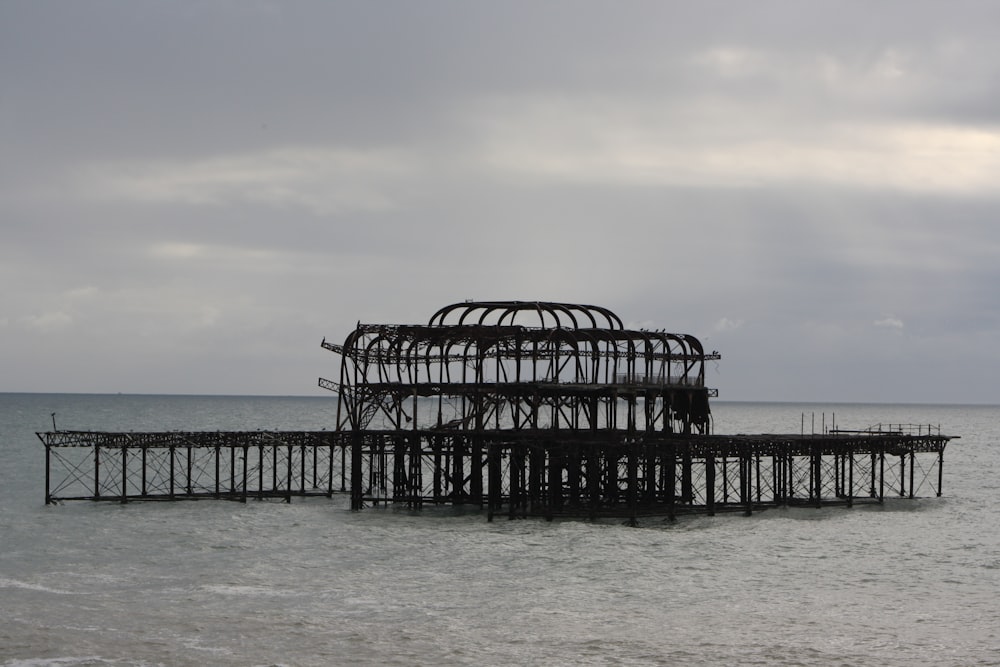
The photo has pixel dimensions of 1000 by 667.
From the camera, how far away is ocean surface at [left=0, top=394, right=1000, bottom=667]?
109 feet

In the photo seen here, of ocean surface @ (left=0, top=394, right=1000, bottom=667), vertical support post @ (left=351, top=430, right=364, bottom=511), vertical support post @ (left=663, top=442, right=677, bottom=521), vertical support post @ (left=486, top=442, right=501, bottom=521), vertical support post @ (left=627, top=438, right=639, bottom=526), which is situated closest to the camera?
ocean surface @ (left=0, top=394, right=1000, bottom=667)

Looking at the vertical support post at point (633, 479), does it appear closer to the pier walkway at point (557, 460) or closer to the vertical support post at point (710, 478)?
the pier walkway at point (557, 460)

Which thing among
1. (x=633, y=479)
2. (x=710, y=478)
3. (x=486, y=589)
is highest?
(x=633, y=479)

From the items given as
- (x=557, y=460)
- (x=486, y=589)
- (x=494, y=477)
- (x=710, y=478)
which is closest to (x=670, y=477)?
(x=710, y=478)

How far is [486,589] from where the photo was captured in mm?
41688

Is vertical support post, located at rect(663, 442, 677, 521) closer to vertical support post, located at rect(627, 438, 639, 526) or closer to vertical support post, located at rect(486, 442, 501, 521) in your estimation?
vertical support post, located at rect(627, 438, 639, 526)

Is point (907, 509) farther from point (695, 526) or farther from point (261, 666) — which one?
point (261, 666)

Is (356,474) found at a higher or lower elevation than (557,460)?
lower

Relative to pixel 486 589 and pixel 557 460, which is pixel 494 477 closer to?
pixel 557 460

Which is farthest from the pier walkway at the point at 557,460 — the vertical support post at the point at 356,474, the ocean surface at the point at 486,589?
the ocean surface at the point at 486,589

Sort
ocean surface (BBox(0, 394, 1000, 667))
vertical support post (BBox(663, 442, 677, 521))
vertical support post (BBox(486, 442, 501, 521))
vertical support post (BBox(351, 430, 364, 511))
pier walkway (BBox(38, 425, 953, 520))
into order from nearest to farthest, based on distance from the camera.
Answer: ocean surface (BBox(0, 394, 1000, 667)), vertical support post (BBox(663, 442, 677, 521)), pier walkway (BBox(38, 425, 953, 520)), vertical support post (BBox(486, 442, 501, 521)), vertical support post (BBox(351, 430, 364, 511))

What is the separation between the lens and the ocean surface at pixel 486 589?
3309cm

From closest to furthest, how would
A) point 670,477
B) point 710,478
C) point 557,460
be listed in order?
point 557,460
point 710,478
point 670,477

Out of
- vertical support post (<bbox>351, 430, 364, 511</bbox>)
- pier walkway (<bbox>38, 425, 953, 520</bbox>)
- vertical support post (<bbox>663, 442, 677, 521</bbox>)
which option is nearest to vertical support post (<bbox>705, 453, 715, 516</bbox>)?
pier walkway (<bbox>38, 425, 953, 520</bbox>)
